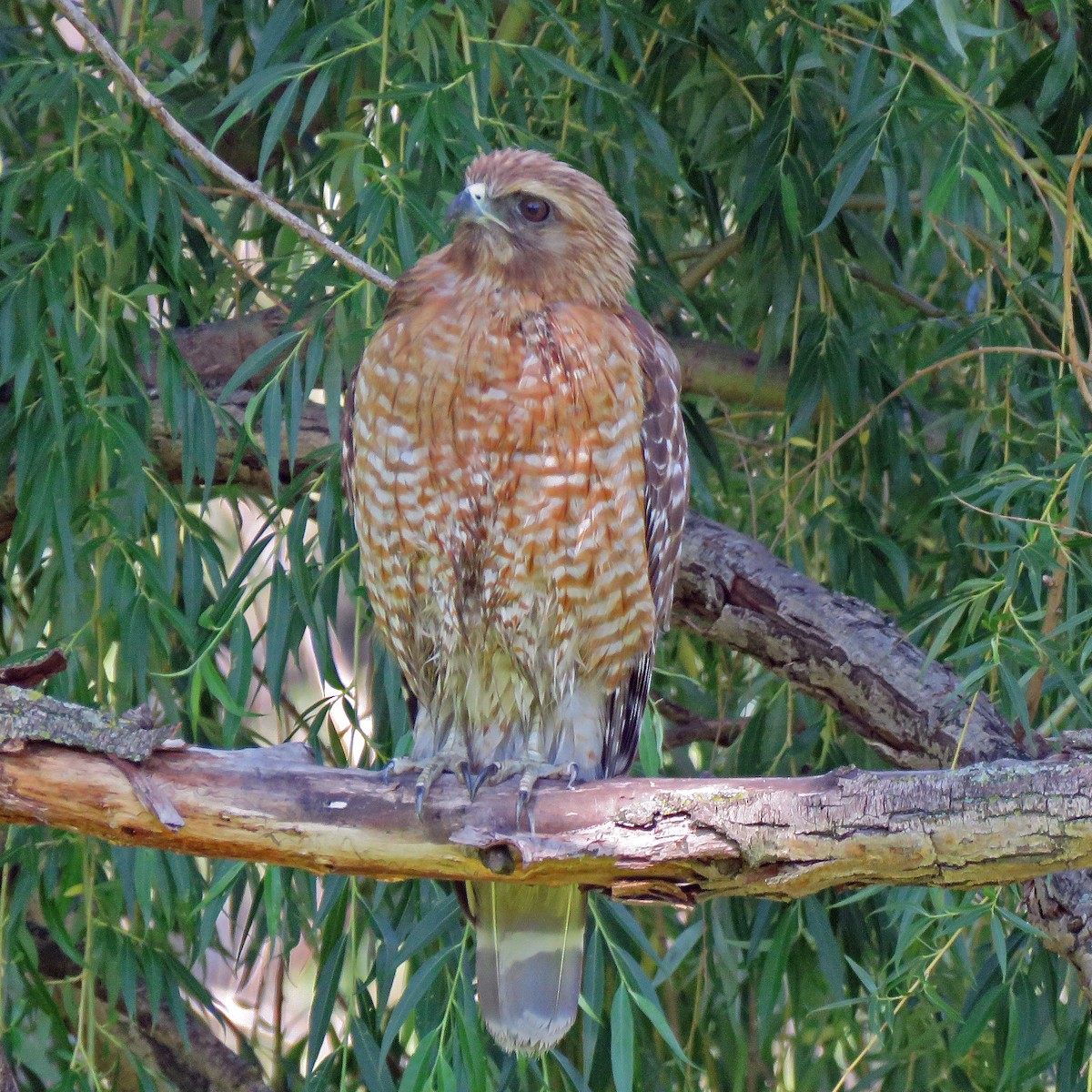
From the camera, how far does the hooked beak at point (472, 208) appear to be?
8.77 ft

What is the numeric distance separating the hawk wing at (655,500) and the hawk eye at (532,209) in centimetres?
26

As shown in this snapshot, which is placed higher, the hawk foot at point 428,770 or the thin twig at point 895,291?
the thin twig at point 895,291

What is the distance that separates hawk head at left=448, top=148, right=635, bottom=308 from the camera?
2707 mm

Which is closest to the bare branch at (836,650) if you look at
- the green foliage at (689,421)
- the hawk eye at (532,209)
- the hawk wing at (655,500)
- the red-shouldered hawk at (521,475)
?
the green foliage at (689,421)

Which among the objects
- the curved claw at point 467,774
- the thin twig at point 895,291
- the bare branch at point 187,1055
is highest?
the thin twig at point 895,291

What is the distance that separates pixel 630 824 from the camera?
2121 millimetres

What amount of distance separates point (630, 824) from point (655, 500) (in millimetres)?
877

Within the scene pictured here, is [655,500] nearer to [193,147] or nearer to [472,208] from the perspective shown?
[472,208]

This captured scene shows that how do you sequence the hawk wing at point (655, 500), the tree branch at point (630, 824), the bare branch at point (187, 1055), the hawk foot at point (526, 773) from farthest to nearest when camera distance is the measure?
the bare branch at point (187, 1055) < the hawk wing at point (655, 500) < the hawk foot at point (526, 773) < the tree branch at point (630, 824)

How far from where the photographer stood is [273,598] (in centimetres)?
292

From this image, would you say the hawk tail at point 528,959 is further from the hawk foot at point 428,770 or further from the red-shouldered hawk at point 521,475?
the hawk foot at point 428,770

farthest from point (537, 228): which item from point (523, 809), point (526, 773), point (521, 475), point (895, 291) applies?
point (895, 291)

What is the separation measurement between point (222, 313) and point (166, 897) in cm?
188

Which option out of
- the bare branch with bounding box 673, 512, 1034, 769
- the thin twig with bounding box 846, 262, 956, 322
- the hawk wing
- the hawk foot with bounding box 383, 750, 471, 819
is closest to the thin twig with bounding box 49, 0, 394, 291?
the hawk wing
